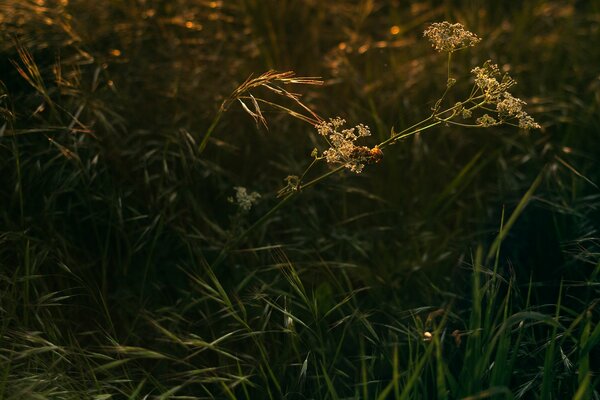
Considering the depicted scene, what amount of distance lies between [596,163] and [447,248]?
66 centimetres

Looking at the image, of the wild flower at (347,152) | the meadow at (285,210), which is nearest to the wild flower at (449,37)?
the meadow at (285,210)

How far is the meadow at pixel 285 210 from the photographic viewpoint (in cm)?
176

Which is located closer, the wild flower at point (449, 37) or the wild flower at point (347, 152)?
the wild flower at point (347, 152)

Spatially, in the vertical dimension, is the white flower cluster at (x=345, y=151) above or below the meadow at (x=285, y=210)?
above

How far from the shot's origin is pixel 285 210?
8.12 feet

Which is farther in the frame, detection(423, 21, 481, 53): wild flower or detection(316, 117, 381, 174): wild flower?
detection(423, 21, 481, 53): wild flower

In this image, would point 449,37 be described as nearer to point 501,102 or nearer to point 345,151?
point 501,102

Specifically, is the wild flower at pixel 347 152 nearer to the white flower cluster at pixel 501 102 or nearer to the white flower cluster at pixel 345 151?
the white flower cluster at pixel 345 151

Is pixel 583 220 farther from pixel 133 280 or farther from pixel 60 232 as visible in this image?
pixel 60 232

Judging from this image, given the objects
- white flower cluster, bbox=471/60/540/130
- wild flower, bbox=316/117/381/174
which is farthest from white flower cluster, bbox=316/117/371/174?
white flower cluster, bbox=471/60/540/130

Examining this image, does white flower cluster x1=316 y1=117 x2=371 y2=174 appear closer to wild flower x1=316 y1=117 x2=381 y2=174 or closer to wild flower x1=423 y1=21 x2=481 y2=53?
wild flower x1=316 y1=117 x2=381 y2=174

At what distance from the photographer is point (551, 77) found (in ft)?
10.4

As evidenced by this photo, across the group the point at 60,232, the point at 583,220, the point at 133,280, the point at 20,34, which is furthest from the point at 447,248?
the point at 20,34

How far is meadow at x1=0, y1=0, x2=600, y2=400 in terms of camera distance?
1762 mm
